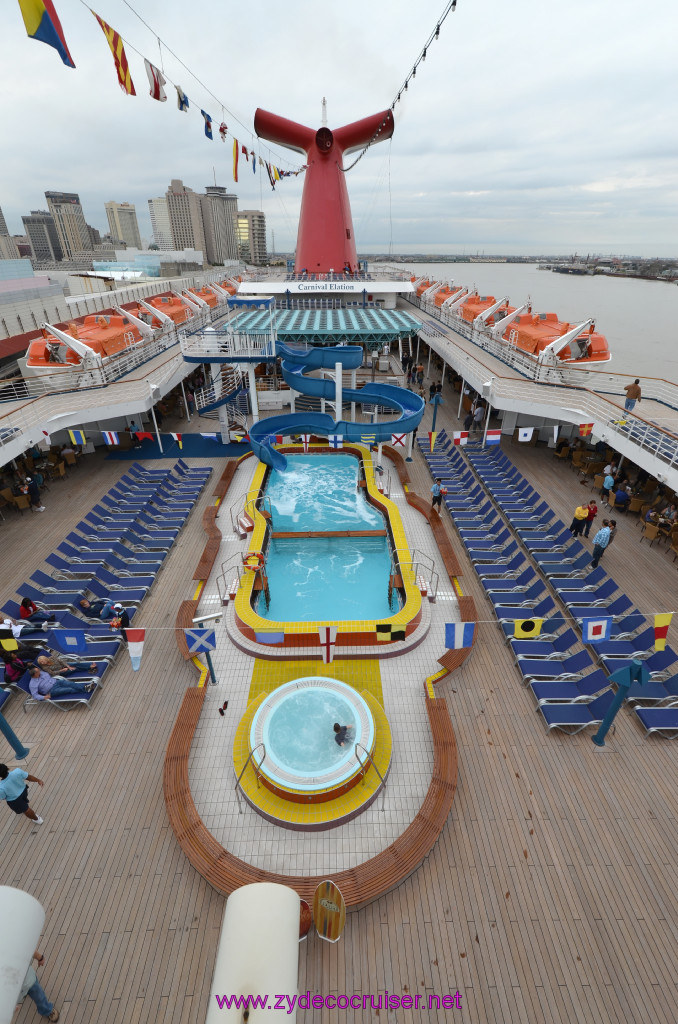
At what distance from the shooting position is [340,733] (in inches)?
271

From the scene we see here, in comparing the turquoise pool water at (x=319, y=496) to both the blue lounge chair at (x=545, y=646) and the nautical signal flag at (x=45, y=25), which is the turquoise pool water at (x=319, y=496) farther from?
the nautical signal flag at (x=45, y=25)

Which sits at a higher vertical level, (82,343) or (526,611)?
(82,343)

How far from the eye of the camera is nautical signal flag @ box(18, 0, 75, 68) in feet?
Result: 18.9

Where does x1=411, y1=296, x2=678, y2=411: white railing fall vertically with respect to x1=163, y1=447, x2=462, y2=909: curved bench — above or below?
above

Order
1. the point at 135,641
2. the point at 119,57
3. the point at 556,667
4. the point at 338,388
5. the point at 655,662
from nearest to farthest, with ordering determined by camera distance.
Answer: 1. the point at 135,641
2. the point at 655,662
3. the point at 556,667
4. the point at 119,57
5. the point at 338,388

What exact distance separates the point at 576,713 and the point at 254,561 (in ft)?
23.0

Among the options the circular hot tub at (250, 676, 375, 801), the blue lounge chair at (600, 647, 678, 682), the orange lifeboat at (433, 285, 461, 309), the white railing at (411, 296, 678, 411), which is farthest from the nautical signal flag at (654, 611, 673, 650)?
the orange lifeboat at (433, 285, 461, 309)

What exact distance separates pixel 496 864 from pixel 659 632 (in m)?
4.32

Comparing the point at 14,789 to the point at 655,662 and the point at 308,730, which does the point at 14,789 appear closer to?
the point at 308,730

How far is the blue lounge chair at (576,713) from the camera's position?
7.12 metres

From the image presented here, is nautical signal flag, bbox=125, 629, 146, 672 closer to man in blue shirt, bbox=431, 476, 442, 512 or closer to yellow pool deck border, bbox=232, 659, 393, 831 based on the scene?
yellow pool deck border, bbox=232, 659, 393, 831

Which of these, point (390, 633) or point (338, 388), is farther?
point (338, 388)

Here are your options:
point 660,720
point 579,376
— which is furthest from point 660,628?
point 579,376

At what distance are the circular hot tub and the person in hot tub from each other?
5 cm
